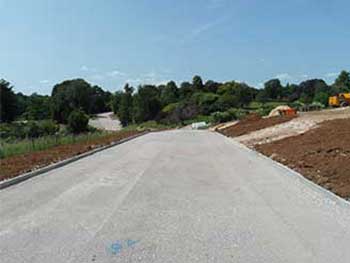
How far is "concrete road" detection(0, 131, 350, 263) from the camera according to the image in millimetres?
6027

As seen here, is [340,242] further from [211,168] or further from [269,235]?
[211,168]

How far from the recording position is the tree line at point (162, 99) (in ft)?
335

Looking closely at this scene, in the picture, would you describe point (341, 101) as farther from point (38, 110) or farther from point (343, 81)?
point (38, 110)

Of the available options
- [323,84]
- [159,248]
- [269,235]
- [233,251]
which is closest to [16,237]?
[159,248]

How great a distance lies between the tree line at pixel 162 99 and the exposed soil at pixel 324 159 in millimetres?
63890

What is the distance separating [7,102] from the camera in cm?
8869

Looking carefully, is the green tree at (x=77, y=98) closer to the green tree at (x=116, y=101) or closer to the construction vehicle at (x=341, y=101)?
the green tree at (x=116, y=101)

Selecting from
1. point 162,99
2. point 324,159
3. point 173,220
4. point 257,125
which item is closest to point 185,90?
point 162,99

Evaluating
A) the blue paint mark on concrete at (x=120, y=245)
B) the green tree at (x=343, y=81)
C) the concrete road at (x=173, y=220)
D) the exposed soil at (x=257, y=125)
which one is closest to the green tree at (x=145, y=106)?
the green tree at (x=343, y=81)

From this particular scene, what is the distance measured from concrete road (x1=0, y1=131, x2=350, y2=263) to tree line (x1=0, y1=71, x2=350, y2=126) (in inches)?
2865

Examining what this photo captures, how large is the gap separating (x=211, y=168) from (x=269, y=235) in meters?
9.22

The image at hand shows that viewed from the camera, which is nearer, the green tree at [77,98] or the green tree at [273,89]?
the green tree at [77,98]

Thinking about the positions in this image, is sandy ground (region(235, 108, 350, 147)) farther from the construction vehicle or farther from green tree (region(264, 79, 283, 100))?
green tree (region(264, 79, 283, 100))

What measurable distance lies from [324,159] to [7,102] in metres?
81.5
